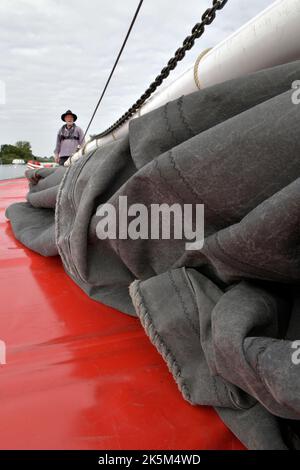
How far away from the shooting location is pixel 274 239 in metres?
0.50

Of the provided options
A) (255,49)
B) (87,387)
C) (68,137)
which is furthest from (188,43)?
(68,137)

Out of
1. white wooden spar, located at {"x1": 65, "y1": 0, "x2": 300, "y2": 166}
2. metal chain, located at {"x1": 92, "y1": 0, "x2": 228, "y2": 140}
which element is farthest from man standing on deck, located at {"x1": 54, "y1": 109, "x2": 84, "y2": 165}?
white wooden spar, located at {"x1": 65, "y1": 0, "x2": 300, "y2": 166}

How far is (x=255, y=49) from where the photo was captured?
84cm

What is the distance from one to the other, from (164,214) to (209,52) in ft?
1.84

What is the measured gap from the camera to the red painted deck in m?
0.53

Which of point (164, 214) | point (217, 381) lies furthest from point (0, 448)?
point (164, 214)

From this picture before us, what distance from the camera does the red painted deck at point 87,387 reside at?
53 cm

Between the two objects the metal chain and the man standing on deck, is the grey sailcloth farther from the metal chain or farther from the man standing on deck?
the man standing on deck

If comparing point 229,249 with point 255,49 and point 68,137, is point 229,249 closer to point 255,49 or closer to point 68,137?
point 255,49

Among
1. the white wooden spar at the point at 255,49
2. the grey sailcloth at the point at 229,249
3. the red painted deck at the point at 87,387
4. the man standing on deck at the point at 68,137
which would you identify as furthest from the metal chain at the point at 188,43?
the man standing on deck at the point at 68,137

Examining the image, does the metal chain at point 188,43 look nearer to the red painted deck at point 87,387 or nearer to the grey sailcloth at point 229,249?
the grey sailcloth at point 229,249

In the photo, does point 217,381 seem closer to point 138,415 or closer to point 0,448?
point 138,415

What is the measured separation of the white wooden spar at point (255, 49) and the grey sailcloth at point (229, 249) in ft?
0.48

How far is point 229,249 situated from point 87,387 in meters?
0.33
